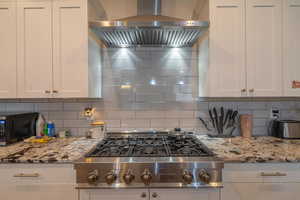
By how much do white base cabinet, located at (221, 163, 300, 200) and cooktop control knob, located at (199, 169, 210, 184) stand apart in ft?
0.53

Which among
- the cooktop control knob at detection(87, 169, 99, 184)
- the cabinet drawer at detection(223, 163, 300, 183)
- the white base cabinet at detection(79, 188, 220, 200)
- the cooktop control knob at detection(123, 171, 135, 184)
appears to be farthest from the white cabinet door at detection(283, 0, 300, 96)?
the cooktop control knob at detection(87, 169, 99, 184)

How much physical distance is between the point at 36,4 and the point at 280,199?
2.53 metres

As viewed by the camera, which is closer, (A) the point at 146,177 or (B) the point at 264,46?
(A) the point at 146,177

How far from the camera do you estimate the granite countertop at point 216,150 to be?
1304 mm

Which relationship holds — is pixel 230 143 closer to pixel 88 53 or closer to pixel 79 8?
pixel 88 53

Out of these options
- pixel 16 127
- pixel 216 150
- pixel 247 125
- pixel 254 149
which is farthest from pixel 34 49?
pixel 247 125

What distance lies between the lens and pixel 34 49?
1.67 meters

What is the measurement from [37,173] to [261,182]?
→ 1605 mm

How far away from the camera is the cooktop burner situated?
1391 mm

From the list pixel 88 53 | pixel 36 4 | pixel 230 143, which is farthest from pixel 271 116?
pixel 36 4

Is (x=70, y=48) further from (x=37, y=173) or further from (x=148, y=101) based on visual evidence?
(x=37, y=173)

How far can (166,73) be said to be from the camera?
6.77 ft

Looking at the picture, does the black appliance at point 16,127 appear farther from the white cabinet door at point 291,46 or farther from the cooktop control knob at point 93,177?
the white cabinet door at point 291,46

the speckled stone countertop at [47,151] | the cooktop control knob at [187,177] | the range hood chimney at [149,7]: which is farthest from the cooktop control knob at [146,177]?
the range hood chimney at [149,7]
